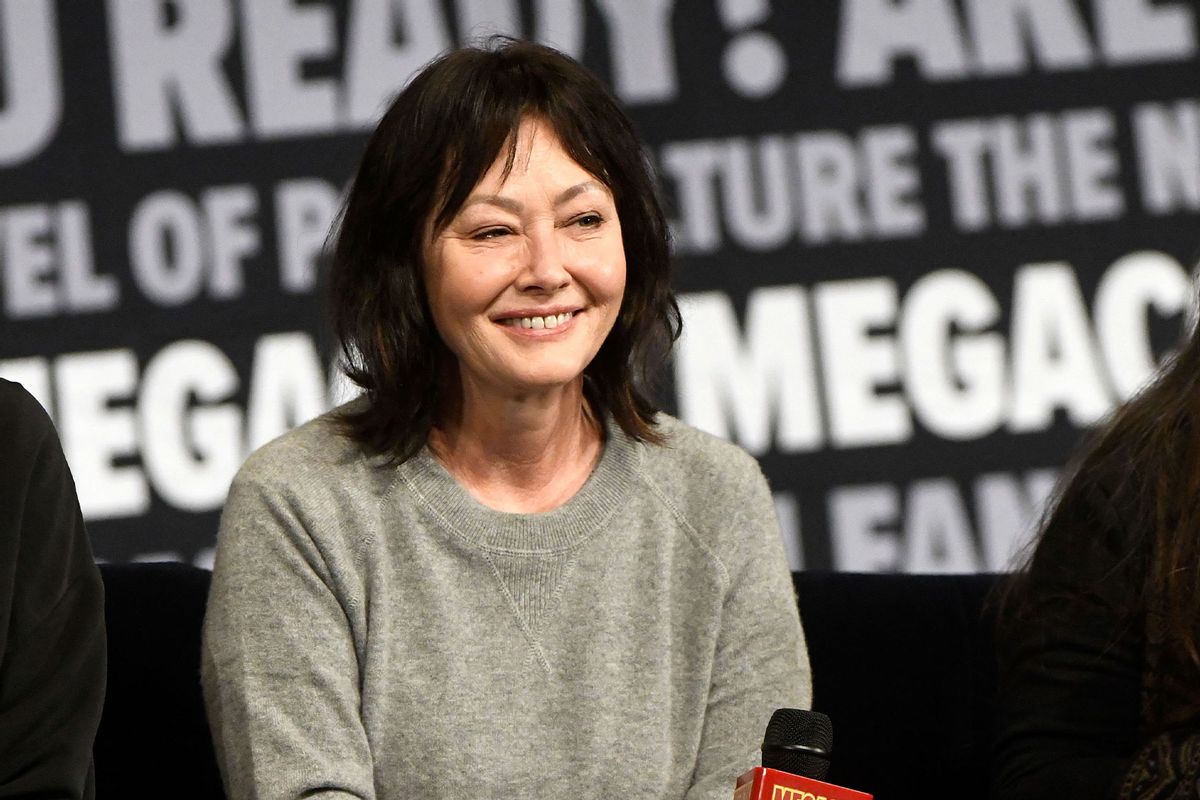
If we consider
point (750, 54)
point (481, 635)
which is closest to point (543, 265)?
point (481, 635)

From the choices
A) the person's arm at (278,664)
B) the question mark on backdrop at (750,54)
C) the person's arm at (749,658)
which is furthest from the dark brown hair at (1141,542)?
the question mark on backdrop at (750,54)

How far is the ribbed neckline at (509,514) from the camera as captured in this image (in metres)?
2.02

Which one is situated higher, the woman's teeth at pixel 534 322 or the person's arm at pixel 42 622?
the woman's teeth at pixel 534 322

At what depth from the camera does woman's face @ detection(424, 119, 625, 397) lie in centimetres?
197

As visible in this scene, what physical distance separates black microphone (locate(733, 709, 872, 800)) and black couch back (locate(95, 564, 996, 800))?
1156mm

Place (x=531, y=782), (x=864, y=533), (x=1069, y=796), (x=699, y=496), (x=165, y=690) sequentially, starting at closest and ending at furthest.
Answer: (x=1069, y=796)
(x=531, y=782)
(x=699, y=496)
(x=165, y=690)
(x=864, y=533)

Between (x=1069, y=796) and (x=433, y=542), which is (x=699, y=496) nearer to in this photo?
(x=433, y=542)

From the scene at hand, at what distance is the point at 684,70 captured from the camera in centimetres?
365

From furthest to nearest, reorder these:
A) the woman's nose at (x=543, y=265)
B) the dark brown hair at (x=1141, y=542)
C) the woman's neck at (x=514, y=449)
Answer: the woman's neck at (x=514, y=449), the woman's nose at (x=543, y=265), the dark brown hair at (x=1141, y=542)

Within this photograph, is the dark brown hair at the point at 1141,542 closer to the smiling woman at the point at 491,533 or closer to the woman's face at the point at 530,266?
the smiling woman at the point at 491,533

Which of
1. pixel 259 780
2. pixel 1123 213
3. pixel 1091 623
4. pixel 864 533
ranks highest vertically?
pixel 1123 213

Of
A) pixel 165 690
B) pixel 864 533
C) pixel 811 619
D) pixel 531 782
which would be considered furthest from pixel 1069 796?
pixel 864 533

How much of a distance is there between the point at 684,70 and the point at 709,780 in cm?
203

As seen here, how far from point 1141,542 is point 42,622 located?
3.65ft
